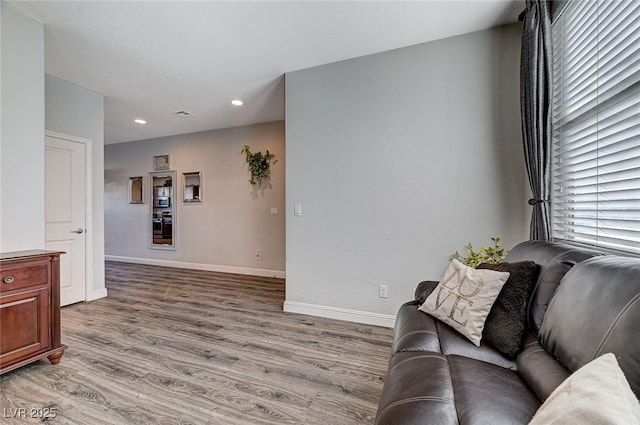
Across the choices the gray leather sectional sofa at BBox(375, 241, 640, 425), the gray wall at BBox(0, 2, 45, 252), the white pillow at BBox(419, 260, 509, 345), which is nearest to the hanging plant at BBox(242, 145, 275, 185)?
the gray wall at BBox(0, 2, 45, 252)

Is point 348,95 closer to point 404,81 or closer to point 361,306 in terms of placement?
point 404,81

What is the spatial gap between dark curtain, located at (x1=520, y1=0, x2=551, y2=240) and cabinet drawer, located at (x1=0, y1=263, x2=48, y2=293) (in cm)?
355

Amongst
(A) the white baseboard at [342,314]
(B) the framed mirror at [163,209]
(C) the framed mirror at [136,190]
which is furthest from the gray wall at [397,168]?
(C) the framed mirror at [136,190]

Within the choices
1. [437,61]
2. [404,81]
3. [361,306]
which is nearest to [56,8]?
[404,81]

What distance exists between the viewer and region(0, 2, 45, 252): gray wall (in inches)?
80.9

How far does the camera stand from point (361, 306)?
279cm

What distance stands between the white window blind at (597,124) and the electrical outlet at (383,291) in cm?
139

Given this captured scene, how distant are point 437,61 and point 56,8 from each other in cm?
313

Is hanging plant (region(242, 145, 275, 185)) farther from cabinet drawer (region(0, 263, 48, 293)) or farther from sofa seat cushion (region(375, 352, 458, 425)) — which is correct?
sofa seat cushion (region(375, 352, 458, 425))

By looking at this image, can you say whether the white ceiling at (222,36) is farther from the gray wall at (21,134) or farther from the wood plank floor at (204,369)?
the wood plank floor at (204,369)

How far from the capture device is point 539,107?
1.95 meters

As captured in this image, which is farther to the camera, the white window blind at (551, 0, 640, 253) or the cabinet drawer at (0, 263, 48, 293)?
the cabinet drawer at (0, 263, 48, 293)

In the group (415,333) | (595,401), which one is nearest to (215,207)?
(415,333)

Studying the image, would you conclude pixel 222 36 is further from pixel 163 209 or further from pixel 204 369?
pixel 163 209
